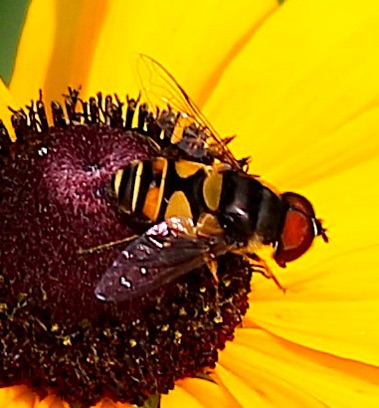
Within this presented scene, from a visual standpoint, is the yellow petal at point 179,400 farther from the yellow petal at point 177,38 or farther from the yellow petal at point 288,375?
the yellow petal at point 177,38

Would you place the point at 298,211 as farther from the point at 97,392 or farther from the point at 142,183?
the point at 97,392

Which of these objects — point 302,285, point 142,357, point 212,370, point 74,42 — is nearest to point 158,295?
point 142,357

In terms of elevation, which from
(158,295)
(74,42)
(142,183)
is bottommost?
(158,295)

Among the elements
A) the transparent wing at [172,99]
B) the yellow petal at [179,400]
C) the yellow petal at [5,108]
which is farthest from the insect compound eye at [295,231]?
the yellow petal at [5,108]

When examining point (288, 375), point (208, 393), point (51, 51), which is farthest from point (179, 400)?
point (51, 51)

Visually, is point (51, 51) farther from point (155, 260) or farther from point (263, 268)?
point (155, 260)

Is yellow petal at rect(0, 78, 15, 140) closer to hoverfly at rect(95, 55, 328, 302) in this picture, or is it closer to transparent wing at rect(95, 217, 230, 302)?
hoverfly at rect(95, 55, 328, 302)
